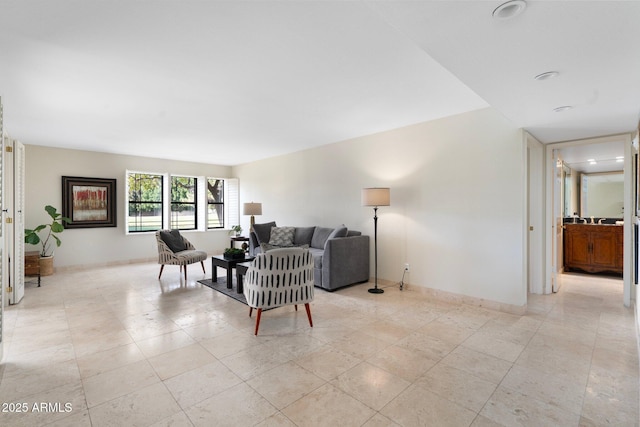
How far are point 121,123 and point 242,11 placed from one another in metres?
3.40

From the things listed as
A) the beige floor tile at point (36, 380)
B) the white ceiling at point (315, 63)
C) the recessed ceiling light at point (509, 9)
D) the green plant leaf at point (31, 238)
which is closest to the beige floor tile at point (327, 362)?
the beige floor tile at point (36, 380)

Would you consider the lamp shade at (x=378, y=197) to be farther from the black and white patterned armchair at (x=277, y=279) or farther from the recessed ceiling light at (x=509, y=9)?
the recessed ceiling light at (x=509, y=9)

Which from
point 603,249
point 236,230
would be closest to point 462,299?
point 603,249

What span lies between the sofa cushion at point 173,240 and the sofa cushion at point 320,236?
2.36 m

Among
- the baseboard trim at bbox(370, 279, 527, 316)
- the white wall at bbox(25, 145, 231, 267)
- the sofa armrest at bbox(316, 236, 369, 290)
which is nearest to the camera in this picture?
the baseboard trim at bbox(370, 279, 527, 316)

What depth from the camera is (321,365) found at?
7.82 feet

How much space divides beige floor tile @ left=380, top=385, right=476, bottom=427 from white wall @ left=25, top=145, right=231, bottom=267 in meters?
6.77

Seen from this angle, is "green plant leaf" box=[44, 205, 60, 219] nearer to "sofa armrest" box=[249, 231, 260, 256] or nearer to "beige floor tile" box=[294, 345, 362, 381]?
"sofa armrest" box=[249, 231, 260, 256]

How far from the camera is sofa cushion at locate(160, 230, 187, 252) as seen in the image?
5.19 meters

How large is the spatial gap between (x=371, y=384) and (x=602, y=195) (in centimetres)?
769

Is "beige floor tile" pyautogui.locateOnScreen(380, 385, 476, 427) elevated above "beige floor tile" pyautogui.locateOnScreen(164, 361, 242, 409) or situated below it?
below

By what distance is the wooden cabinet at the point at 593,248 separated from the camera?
5336 millimetres

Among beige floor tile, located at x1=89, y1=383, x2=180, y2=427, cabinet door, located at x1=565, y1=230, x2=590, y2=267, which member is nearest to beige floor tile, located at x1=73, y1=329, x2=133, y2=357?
beige floor tile, located at x1=89, y1=383, x2=180, y2=427

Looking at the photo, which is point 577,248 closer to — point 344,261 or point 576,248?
point 576,248
